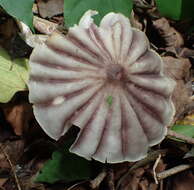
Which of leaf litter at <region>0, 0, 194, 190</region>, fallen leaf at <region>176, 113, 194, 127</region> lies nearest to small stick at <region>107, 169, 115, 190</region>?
leaf litter at <region>0, 0, 194, 190</region>

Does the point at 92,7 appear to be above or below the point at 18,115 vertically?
above

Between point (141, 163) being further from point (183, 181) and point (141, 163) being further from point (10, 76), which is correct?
point (10, 76)

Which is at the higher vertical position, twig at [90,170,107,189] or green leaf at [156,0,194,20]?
green leaf at [156,0,194,20]

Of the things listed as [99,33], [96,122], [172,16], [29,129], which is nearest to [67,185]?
[29,129]

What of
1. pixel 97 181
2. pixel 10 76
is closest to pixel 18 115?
pixel 10 76

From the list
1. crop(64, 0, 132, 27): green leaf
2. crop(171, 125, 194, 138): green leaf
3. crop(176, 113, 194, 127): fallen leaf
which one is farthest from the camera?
crop(176, 113, 194, 127): fallen leaf

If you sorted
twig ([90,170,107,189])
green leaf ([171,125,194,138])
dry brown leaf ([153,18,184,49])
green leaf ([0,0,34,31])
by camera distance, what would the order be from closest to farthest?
green leaf ([0,0,34,31]) → twig ([90,170,107,189]) → green leaf ([171,125,194,138]) → dry brown leaf ([153,18,184,49])

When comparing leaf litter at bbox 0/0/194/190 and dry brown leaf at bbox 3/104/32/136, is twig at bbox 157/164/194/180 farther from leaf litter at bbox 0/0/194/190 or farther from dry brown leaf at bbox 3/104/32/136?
dry brown leaf at bbox 3/104/32/136
